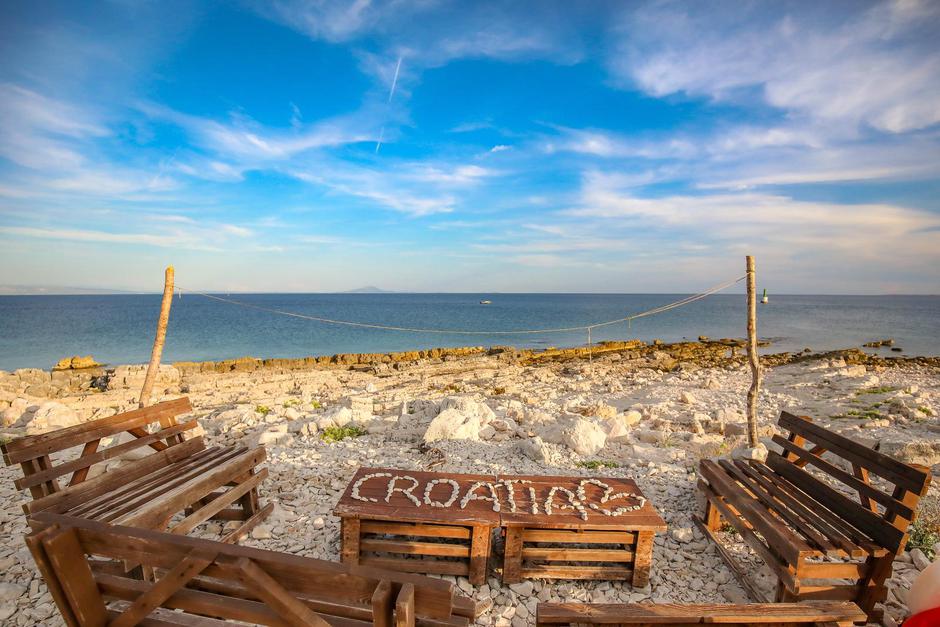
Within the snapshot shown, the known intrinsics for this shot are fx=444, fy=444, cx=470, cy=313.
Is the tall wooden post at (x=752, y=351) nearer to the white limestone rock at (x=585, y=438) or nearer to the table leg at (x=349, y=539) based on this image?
the white limestone rock at (x=585, y=438)

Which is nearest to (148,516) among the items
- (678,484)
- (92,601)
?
(92,601)

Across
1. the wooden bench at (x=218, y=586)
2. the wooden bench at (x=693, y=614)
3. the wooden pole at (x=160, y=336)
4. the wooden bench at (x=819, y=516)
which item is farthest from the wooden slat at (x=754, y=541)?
the wooden pole at (x=160, y=336)

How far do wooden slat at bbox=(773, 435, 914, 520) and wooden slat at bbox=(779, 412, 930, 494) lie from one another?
0.14m

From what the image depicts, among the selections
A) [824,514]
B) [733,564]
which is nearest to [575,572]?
[733,564]

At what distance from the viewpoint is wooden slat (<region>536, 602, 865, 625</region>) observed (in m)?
3.01

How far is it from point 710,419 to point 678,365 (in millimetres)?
14296

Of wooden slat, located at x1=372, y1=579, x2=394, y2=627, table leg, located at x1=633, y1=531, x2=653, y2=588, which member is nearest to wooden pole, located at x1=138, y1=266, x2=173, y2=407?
wooden slat, located at x1=372, y1=579, x2=394, y2=627

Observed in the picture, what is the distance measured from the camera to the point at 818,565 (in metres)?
3.51

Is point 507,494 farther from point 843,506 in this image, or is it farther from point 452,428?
point 452,428

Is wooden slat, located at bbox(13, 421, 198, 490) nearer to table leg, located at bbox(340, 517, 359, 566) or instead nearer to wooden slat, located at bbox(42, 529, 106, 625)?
wooden slat, located at bbox(42, 529, 106, 625)

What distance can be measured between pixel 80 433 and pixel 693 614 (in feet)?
18.4

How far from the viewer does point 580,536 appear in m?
4.07

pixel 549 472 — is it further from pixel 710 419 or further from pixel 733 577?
pixel 710 419

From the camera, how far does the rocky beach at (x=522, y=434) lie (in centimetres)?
423
